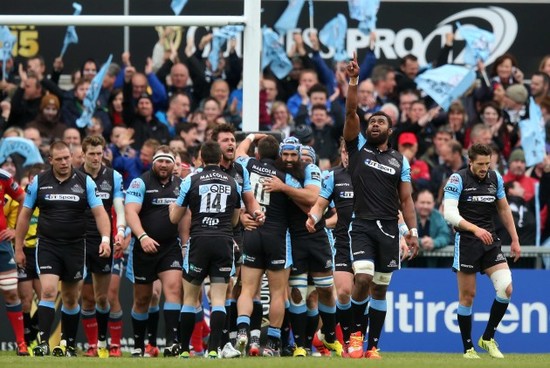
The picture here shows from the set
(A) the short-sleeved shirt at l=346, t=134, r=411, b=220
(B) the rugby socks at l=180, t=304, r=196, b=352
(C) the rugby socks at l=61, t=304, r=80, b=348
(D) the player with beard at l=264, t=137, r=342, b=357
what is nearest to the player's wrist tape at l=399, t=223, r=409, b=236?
(A) the short-sleeved shirt at l=346, t=134, r=411, b=220

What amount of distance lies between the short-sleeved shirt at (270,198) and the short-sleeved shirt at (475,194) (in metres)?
1.89

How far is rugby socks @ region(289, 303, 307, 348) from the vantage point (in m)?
18.3

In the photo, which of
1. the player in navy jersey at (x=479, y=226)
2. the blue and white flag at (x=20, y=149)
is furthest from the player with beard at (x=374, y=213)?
the blue and white flag at (x=20, y=149)

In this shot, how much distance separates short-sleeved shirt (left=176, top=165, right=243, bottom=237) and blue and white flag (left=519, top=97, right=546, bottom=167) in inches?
275

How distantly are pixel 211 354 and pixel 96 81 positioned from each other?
708 cm

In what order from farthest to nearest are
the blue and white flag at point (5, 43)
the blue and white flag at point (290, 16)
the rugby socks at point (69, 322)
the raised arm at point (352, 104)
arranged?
the blue and white flag at point (290, 16), the blue and white flag at point (5, 43), the rugby socks at point (69, 322), the raised arm at point (352, 104)

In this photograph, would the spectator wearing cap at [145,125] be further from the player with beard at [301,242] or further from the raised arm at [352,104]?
the raised arm at [352,104]

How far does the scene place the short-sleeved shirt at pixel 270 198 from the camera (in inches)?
707

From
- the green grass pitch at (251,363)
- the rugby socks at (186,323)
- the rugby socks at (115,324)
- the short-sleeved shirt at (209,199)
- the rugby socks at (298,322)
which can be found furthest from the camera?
the rugby socks at (115,324)

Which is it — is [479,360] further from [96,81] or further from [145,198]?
[96,81]

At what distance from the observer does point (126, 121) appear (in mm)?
23453

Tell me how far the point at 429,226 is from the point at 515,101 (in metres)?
3.07

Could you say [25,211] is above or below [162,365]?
above

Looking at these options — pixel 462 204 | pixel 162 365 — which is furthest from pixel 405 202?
pixel 162 365
